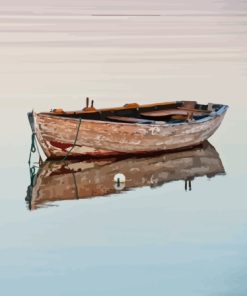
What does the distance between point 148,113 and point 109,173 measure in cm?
298

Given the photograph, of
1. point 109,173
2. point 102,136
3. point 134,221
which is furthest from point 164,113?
point 134,221

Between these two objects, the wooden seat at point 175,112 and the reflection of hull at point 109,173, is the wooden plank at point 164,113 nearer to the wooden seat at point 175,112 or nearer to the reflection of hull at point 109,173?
the wooden seat at point 175,112

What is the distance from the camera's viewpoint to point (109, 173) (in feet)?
61.3

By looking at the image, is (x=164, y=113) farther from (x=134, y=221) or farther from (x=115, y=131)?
(x=134, y=221)

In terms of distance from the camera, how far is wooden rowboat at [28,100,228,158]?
18969 mm

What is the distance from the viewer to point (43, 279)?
12.2m

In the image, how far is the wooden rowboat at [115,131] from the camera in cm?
1897

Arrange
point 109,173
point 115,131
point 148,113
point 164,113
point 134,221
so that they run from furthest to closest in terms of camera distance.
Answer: point 164,113
point 148,113
point 115,131
point 109,173
point 134,221

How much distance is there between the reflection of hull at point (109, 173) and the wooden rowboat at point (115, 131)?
0.21m

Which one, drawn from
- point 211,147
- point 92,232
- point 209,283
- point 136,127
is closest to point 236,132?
point 211,147

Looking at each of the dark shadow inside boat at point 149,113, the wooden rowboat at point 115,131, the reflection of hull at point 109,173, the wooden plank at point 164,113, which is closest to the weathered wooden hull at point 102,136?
the wooden rowboat at point 115,131

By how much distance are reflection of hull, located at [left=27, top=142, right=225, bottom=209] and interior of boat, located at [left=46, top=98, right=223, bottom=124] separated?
0.80m
